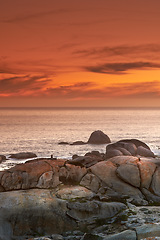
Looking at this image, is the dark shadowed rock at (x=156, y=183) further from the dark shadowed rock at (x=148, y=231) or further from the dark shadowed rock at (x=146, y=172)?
the dark shadowed rock at (x=148, y=231)

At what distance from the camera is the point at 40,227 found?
11.7 m

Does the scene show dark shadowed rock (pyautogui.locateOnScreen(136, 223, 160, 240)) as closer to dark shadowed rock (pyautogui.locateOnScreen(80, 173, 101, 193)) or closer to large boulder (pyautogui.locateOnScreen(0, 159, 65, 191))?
dark shadowed rock (pyautogui.locateOnScreen(80, 173, 101, 193))

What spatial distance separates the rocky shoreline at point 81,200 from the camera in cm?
1151

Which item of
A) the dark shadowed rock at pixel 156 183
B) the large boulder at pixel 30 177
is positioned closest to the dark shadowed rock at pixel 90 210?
the large boulder at pixel 30 177

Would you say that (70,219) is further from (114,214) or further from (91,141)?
(91,141)

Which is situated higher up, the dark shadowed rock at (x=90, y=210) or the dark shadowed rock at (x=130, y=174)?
the dark shadowed rock at (x=130, y=174)

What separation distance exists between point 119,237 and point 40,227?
346 cm

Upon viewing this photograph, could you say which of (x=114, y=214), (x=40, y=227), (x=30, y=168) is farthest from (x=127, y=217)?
(x=30, y=168)

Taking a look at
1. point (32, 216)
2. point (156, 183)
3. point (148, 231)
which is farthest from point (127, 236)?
point (156, 183)

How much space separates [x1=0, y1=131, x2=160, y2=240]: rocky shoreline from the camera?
11.5 meters

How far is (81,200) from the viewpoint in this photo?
41.9 feet

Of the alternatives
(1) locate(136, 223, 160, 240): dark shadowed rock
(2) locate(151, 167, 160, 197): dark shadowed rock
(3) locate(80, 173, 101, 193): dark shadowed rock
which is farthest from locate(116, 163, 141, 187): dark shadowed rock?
(1) locate(136, 223, 160, 240): dark shadowed rock

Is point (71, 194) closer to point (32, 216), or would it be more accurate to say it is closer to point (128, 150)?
point (32, 216)

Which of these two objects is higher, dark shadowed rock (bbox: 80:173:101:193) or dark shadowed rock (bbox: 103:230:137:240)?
dark shadowed rock (bbox: 80:173:101:193)
